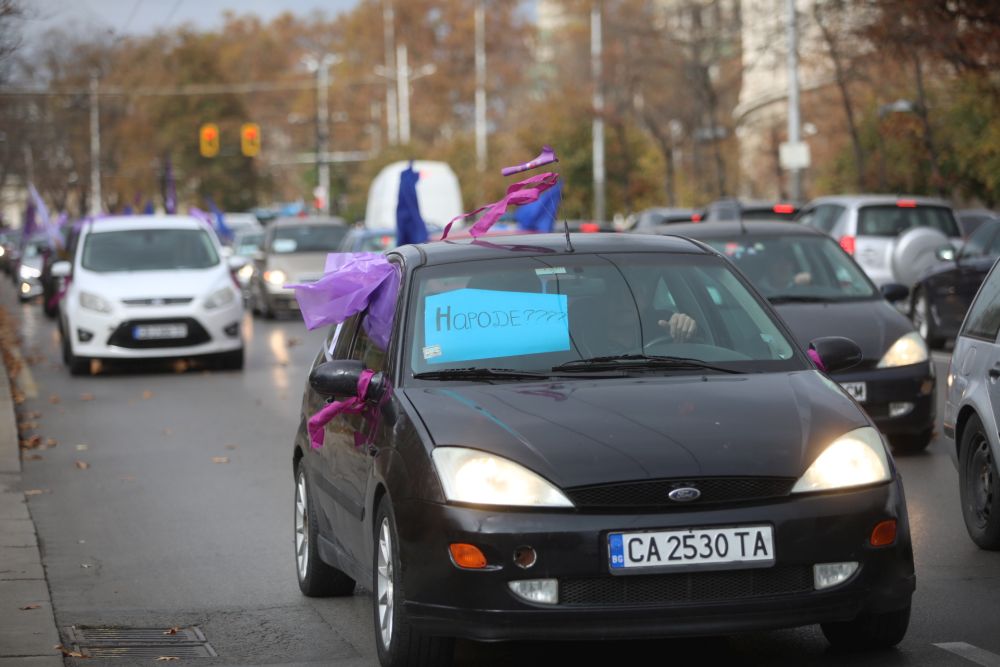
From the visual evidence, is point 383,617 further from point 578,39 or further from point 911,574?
point 578,39

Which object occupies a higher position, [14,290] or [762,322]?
[762,322]

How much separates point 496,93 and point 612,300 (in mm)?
103556

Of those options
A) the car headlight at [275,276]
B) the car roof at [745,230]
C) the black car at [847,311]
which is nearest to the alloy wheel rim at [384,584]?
the black car at [847,311]

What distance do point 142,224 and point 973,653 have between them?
17.1 metres

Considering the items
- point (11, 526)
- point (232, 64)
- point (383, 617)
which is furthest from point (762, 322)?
point (232, 64)

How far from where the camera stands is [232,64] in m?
126

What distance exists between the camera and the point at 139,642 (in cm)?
731

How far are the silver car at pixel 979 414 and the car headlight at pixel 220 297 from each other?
43.7 ft

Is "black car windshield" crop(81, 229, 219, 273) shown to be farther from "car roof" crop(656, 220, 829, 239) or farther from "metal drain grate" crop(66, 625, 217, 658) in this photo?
"metal drain grate" crop(66, 625, 217, 658)

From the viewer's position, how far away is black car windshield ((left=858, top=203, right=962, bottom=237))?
2528 centimetres

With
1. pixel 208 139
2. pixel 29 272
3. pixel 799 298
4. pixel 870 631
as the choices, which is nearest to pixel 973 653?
pixel 870 631

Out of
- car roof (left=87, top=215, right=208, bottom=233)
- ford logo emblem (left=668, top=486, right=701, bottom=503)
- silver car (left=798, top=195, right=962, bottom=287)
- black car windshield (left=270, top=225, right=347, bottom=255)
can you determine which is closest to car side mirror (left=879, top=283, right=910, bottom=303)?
ford logo emblem (left=668, top=486, right=701, bottom=503)

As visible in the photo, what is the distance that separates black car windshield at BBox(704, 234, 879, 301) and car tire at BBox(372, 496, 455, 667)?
716 centimetres

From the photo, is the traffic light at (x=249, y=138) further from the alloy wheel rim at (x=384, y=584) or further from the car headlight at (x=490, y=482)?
the car headlight at (x=490, y=482)
